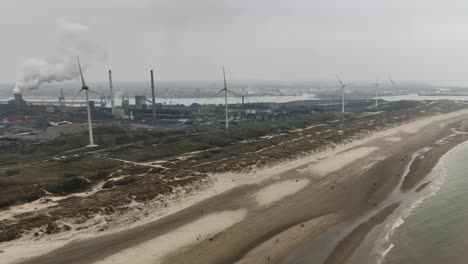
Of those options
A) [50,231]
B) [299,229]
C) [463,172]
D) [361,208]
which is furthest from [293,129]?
[50,231]

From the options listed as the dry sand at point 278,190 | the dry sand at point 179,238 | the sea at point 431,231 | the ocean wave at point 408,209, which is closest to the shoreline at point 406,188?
the ocean wave at point 408,209

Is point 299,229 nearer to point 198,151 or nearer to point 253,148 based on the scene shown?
point 253,148

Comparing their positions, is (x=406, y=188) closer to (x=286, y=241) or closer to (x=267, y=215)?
(x=267, y=215)

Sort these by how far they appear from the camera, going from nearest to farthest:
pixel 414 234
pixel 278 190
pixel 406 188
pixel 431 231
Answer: pixel 414 234, pixel 431 231, pixel 278 190, pixel 406 188

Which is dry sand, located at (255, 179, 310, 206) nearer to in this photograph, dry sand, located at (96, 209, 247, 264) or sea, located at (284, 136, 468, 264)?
dry sand, located at (96, 209, 247, 264)

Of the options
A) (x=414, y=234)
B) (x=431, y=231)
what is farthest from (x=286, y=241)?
(x=431, y=231)

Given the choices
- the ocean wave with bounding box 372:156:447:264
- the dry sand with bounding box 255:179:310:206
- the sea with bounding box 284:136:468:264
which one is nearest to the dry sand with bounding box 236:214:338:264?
the sea with bounding box 284:136:468:264

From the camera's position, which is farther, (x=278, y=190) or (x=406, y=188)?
(x=406, y=188)

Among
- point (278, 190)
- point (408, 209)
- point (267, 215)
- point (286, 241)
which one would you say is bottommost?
point (408, 209)
